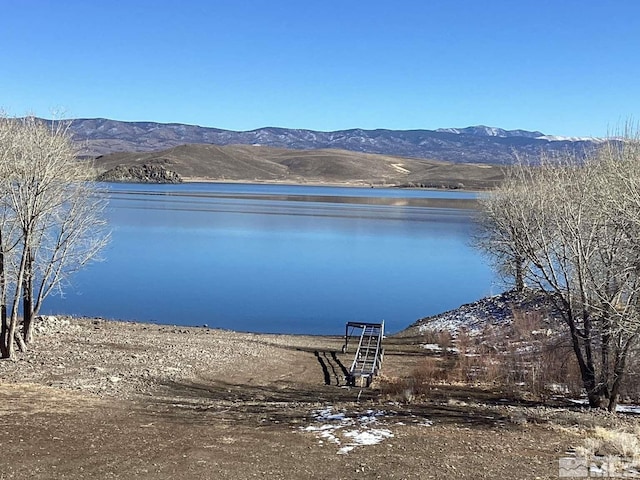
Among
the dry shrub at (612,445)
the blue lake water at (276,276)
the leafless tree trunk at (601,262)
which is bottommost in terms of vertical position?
the blue lake water at (276,276)

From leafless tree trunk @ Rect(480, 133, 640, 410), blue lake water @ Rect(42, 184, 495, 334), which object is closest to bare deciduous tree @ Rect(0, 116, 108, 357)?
leafless tree trunk @ Rect(480, 133, 640, 410)

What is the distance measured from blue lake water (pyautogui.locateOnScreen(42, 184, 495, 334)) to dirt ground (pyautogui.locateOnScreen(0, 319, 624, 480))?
12.0m

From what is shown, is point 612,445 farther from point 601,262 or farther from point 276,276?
point 276,276

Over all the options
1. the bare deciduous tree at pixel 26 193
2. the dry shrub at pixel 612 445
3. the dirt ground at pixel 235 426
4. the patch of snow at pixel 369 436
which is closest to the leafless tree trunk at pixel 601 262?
the dirt ground at pixel 235 426

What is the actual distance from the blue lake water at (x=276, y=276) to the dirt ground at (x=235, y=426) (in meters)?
12.0

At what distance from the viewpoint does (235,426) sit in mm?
10172

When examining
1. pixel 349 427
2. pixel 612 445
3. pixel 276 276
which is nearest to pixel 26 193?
pixel 349 427

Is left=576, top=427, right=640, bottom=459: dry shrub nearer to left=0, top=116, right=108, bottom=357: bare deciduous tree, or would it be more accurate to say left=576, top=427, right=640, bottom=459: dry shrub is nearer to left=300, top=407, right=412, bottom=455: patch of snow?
left=300, top=407, right=412, bottom=455: patch of snow

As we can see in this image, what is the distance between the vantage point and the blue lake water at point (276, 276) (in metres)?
29.8

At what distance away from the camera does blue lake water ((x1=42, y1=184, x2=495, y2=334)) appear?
29.8 m

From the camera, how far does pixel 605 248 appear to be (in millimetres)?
13367

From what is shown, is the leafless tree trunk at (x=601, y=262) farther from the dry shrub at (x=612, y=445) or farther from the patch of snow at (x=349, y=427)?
the patch of snow at (x=349, y=427)

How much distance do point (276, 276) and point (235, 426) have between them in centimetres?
2949

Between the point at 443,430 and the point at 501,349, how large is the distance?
12788 mm
